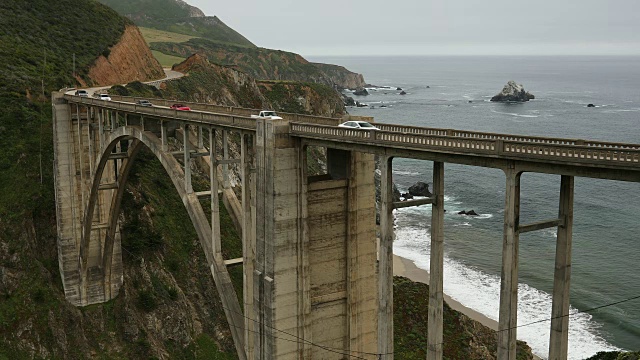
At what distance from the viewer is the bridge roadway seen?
55.3 ft

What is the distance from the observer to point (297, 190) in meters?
25.7

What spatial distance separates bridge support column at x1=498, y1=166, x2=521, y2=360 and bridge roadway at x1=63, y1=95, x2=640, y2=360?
0.03 m

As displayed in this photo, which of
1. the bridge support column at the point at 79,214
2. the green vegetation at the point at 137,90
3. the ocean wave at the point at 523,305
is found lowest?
the ocean wave at the point at 523,305

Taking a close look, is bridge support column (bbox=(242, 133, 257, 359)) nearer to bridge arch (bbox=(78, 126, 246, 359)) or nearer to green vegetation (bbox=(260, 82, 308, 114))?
bridge arch (bbox=(78, 126, 246, 359))

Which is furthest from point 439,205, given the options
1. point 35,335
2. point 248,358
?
point 35,335

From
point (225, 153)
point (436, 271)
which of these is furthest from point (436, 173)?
point (225, 153)

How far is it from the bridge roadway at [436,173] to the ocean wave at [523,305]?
78.7 ft

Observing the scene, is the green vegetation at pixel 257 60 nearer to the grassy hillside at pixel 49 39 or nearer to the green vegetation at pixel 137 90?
the grassy hillside at pixel 49 39

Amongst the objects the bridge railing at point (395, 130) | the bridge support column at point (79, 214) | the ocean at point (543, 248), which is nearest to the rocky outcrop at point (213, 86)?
the ocean at point (543, 248)

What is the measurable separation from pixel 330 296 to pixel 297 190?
16.7 feet

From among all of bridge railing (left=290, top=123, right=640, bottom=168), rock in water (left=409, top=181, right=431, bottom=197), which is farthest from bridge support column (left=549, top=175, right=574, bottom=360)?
rock in water (left=409, top=181, right=431, bottom=197)

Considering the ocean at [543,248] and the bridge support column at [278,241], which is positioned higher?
the bridge support column at [278,241]

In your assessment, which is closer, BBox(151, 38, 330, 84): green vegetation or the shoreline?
the shoreline

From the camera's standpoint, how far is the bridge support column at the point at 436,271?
19.6m
